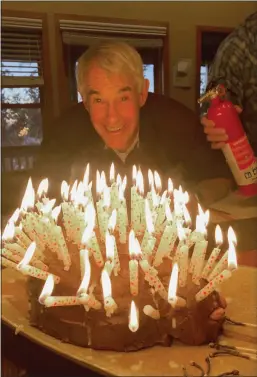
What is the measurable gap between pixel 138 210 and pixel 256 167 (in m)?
0.25

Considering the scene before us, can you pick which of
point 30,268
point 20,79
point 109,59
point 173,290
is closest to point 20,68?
point 20,79

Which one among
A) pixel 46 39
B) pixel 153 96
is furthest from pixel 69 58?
pixel 153 96

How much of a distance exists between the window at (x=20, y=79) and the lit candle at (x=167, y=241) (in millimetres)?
307

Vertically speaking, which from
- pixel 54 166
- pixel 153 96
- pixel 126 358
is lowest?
pixel 126 358

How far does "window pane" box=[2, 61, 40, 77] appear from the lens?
778 mm

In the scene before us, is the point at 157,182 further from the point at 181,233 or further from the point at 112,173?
the point at 181,233

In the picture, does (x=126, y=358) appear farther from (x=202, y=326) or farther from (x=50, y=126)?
(x=50, y=126)

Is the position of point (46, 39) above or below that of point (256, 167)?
above

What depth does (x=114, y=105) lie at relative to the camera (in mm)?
820

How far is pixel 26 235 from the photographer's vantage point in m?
0.75

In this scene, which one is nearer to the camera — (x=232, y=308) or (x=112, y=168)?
(x=232, y=308)

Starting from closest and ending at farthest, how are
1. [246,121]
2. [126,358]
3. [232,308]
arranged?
[126,358]
[232,308]
[246,121]

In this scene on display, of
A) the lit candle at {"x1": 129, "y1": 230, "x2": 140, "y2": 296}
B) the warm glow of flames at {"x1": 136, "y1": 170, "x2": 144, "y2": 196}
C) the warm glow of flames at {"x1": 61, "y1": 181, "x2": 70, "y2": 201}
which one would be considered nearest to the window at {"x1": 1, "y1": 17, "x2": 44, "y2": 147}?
the warm glow of flames at {"x1": 61, "y1": 181, "x2": 70, "y2": 201}

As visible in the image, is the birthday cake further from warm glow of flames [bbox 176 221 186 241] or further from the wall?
the wall
